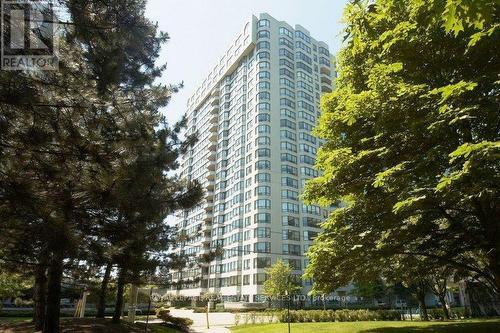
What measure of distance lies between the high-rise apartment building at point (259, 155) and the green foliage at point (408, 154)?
5470 centimetres

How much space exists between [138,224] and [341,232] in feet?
24.8

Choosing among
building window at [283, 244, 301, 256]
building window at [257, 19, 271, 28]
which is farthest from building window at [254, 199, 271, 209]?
building window at [257, 19, 271, 28]

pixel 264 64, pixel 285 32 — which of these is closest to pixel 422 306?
pixel 264 64

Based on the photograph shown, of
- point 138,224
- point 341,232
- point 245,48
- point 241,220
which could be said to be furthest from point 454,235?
point 245,48

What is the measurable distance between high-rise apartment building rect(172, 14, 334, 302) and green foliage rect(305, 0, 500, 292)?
54.7 m

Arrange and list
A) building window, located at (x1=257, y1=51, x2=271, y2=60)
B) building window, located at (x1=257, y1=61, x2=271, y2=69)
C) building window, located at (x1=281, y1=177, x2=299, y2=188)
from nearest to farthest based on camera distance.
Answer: building window, located at (x1=281, y1=177, x2=299, y2=188) → building window, located at (x1=257, y1=61, x2=271, y2=69) → building window, located at (x1=257, y1=51, x2=271, y2=60)

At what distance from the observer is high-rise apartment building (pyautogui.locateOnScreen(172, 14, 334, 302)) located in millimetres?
71875

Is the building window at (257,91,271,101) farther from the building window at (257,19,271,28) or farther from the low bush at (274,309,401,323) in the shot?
the low bush at (274,309,401,323)

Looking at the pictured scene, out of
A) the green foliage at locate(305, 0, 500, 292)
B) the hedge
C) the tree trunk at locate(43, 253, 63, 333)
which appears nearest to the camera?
the green foliage at locate(305, 0, 500, 292)

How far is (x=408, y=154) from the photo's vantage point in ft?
41.0

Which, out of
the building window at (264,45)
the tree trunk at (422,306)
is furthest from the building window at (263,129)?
the tree trunk at (422,306)

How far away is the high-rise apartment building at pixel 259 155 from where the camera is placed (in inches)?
2830

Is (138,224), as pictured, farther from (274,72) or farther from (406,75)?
(274,72)

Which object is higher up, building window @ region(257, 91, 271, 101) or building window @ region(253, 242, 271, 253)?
building window @ region(257, 91, 271, 101)
